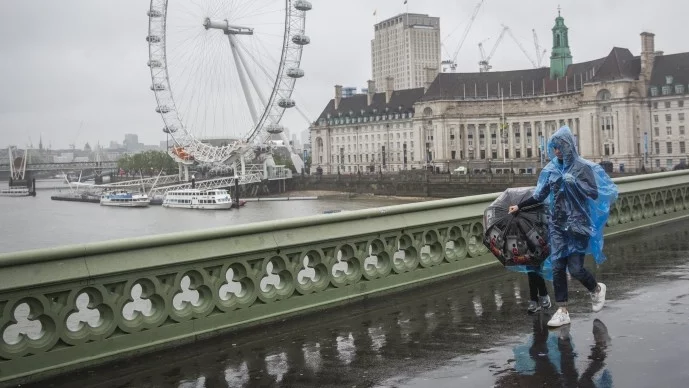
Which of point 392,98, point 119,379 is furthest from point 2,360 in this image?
point 392,98

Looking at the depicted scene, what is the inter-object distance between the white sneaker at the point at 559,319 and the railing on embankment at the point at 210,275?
251 cm

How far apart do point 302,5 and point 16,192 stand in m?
78.4

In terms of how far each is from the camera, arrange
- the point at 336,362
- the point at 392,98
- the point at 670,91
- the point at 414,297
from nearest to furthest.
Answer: the point at 336,362
the point at 414,297
the point at 670,91
the point at 392,98

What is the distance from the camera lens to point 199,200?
10331 cm

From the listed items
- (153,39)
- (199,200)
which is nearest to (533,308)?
(153,39)

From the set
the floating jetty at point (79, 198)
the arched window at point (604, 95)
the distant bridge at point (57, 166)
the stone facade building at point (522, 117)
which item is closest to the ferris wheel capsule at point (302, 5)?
the stone facade building at point (522, 117)

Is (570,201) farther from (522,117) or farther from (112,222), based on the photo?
(522,117)

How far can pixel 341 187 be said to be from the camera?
129 m

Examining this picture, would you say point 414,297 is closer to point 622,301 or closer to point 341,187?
point 622,301

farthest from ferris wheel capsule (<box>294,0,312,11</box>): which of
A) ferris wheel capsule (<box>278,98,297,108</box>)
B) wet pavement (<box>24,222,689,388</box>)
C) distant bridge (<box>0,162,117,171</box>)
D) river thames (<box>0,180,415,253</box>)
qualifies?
wet pavement (<box>24,222,689,388</box>)

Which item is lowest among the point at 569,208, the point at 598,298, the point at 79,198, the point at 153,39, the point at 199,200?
the point at 199,200

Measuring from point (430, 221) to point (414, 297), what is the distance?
→ 119 cm

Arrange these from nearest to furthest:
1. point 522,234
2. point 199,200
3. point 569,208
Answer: point 569,208 → point 522,234 → point 199,200

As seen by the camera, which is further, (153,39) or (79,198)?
(79,198)
